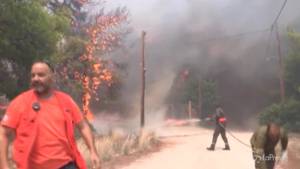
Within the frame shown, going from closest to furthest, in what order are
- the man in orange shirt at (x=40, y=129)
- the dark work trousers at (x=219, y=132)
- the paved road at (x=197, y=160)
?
the man in orange shirt at (x=40, y=129) → the paved road at (x=197, y=160) → the dark work trousers at (x=219, y=132)

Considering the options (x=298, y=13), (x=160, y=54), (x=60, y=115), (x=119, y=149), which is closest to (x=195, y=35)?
(x=160, y=54)

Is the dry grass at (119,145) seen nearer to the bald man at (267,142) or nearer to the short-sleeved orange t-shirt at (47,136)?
the bald man at (267,142)

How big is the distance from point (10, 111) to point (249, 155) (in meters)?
14.9

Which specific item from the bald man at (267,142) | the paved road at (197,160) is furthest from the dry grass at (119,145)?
the bald man at (267,142)

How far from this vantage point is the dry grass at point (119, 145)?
56.6 feet

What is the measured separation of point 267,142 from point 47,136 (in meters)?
3.53

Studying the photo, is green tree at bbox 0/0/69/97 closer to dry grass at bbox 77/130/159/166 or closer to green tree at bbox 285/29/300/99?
dry grass at bbox 77/130/159/166

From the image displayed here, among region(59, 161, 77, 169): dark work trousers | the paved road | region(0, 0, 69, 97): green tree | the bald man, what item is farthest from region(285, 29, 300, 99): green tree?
region(59, 161, 77, 169): dark work trousers

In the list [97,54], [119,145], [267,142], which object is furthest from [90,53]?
[267,142]

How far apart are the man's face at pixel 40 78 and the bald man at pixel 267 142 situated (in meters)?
3.34

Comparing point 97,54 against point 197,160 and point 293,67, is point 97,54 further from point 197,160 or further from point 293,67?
point 197,160

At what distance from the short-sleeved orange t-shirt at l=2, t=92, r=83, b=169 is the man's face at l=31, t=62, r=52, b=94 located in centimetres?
10

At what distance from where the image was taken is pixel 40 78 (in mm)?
4859

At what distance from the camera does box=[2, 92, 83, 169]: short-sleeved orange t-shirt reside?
4754 millimetres
